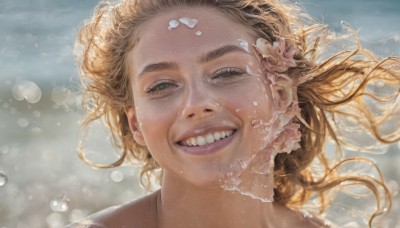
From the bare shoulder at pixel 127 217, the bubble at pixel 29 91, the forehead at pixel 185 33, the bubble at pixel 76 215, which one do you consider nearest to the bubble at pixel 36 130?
the bubble at pixel 29 91

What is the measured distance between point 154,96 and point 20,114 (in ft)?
13.8

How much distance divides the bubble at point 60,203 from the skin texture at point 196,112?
2058 millimetres

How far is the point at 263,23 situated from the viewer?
3.90m

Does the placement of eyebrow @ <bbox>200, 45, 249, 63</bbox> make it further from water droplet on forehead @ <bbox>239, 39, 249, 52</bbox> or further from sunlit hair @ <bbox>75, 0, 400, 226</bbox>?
sunlit hair @ <bbox>75, 0, 400, 226</bbox>

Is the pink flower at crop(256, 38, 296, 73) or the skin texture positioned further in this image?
the pink flower at crop(256, 38, 296, 73)

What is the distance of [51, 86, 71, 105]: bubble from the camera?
7.75 meters

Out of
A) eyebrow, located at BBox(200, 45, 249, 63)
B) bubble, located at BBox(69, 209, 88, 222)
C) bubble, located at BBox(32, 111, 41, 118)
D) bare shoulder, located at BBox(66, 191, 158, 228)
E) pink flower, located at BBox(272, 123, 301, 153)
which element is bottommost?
bubble, located at BBox(32, 111, 41, 118)

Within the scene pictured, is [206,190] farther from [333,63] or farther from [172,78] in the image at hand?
[333,63]

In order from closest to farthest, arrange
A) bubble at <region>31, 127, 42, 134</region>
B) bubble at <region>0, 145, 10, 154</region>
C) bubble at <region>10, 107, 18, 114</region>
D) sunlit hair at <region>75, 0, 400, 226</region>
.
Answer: sunlit hair at <region>75, 0, 400, 226</region> → bubble at <region>0, 145, 10, 154</region> → bubble at <region>31, 127, 42, 134</region> → bubble at <region>10, 107, 18, 114</region>

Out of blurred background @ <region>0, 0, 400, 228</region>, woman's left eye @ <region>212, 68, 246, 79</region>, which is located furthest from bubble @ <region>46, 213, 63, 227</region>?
woman's left eye @ <region>212, 68, 246, 79</region>

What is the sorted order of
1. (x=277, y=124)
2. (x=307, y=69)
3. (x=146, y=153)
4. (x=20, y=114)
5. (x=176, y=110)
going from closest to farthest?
(x=176, y=110)
(x=277, y=124)
(x=307, y=69)
(x=146, y=153)
(x=20, y=114)

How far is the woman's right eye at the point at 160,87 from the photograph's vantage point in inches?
140

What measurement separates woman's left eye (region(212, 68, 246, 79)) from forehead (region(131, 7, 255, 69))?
0.12 metres

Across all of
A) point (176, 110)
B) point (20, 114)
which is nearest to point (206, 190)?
→ point (176, 110)
